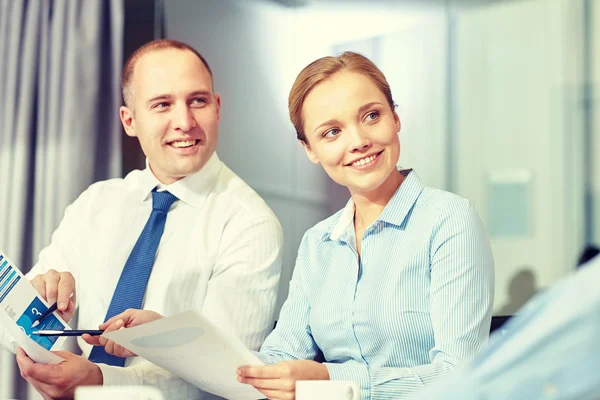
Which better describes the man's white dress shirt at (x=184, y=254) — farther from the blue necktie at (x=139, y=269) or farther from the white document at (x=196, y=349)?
the white document at (x=196, y=349)

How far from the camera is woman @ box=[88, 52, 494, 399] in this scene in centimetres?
133

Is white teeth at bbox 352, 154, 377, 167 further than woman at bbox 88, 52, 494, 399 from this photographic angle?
Yes

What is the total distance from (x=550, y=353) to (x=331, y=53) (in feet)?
9.77

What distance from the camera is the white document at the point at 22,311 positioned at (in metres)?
1.37

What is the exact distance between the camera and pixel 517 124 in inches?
120

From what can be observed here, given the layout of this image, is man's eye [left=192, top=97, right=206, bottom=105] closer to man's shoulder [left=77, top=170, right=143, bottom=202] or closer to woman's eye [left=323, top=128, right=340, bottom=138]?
man's shoulder [left=77, top=170, right=143, bottom=202]

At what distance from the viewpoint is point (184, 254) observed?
192cm

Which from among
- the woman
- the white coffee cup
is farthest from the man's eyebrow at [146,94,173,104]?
the white coffee cup

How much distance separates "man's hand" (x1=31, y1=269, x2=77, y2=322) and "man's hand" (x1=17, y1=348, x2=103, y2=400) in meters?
0.16

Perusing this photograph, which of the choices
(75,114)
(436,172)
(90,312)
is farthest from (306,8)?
(90,312)

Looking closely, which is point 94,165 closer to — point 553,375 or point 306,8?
point 306,8

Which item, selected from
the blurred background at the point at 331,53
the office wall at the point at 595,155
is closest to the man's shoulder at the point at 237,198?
the blurred background at the point at 331,53

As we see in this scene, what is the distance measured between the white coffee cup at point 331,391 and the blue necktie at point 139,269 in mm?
1052

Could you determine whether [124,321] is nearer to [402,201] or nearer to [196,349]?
[196,349]
